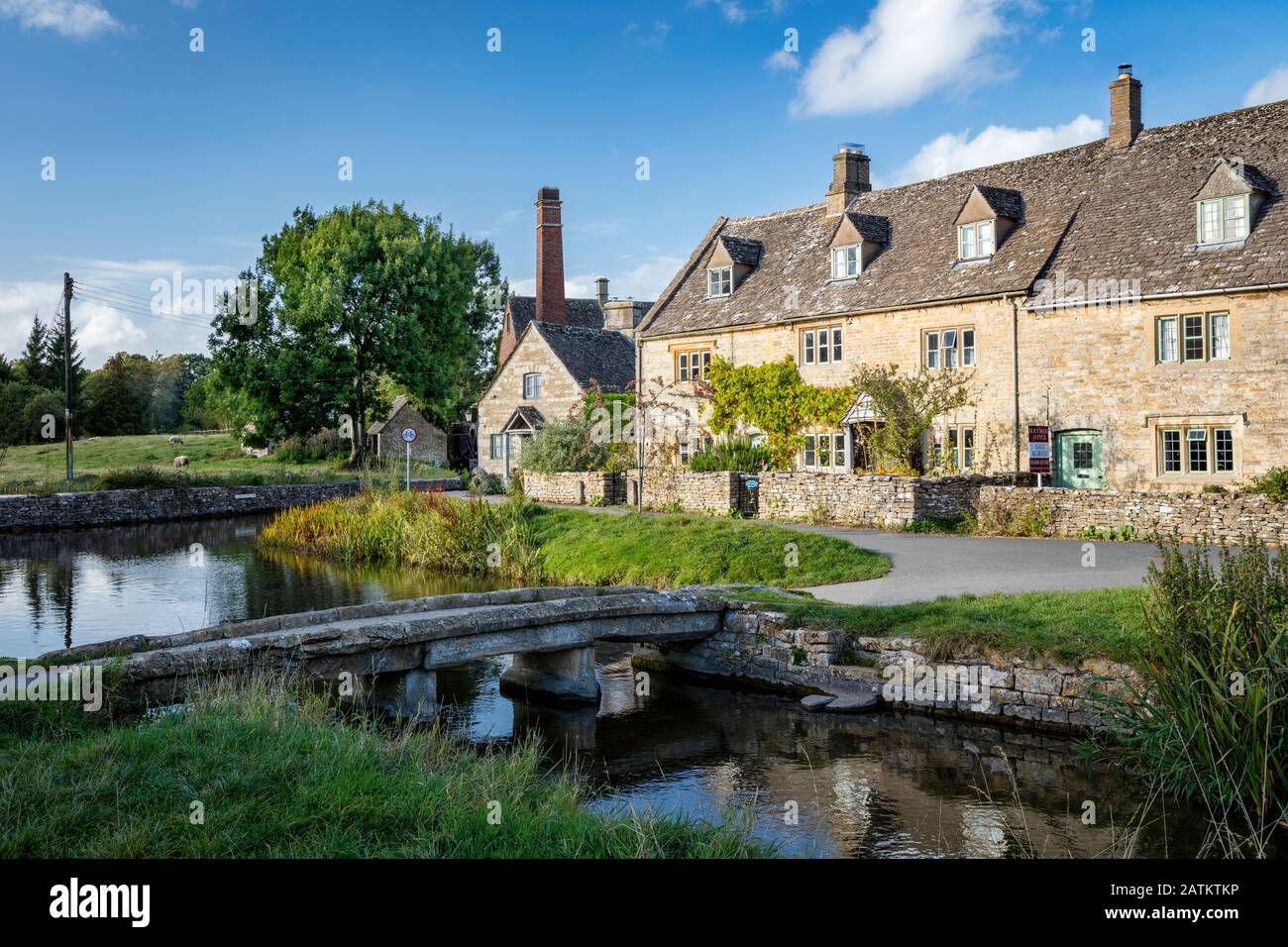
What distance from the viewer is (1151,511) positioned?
832 inches

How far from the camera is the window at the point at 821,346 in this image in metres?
31.7

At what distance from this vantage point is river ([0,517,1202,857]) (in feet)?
28.7

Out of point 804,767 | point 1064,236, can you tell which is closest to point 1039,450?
point 1064,236

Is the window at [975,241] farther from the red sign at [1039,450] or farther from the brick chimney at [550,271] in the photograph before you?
the brick chimney at [550,271]

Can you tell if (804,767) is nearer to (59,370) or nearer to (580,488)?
(580,488)

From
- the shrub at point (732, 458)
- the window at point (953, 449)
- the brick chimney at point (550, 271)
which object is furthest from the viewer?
the brick chimney at point (550, 271)

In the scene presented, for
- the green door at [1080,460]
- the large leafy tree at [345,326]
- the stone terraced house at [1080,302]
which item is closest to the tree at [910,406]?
the stone terraced house at [1080,302]

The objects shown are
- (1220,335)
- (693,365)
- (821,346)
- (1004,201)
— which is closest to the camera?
(1220,335)

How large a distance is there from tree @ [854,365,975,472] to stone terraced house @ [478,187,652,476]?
12994 millimetres

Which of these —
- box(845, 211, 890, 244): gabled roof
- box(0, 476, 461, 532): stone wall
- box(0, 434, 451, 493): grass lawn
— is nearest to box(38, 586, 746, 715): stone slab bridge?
box(845, 211, 890, 244): gabled roof

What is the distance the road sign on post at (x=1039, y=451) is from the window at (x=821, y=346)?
7.77 meters

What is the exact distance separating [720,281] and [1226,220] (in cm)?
1636

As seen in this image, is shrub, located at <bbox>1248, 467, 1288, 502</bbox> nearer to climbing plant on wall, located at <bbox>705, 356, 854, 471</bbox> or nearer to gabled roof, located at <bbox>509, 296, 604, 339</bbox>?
climbing plant on wall, located at <bbox>705, 356, 854, 471</bbox>
